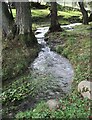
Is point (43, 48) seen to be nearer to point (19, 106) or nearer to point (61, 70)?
point (61, 70)

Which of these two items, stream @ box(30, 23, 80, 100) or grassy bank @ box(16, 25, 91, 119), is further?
stream @ box(30, 23, 80, 100)

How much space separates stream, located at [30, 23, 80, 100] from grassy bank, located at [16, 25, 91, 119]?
369 millimetres

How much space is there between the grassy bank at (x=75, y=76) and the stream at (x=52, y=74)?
1.21ft

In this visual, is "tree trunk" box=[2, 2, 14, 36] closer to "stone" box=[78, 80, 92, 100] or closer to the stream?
the stream

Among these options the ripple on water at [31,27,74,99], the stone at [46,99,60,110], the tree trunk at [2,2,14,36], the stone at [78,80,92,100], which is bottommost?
the ripple on water at [31,27,74,99]

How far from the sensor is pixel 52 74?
13195mm

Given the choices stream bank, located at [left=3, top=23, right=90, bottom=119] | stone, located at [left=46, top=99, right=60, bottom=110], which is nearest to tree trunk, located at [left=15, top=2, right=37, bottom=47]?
stream bank, located at [left=3, top=23, right=90, bottom=119]

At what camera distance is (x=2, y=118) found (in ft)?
30.6

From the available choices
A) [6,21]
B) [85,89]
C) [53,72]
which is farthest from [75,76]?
[6,21]

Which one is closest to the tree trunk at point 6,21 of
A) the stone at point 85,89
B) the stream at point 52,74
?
the stream at point 52,74

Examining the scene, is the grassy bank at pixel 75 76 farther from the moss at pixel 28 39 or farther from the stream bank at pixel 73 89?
the moss at pixel 28 39

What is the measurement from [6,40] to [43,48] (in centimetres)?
259

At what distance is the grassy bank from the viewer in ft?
28.0

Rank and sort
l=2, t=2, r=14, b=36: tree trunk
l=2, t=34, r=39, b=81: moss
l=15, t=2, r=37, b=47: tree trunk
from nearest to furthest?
l=2, t=34, r=39, b=81: moss → l=15, t=2, r=37, b=47: tree trunk → l=2, t=2, r=14, b=36: tree trunk
